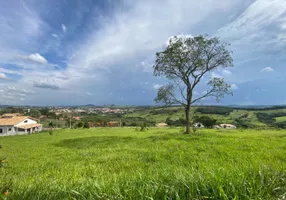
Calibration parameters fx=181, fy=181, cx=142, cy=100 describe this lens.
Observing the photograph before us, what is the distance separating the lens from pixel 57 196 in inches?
96.3

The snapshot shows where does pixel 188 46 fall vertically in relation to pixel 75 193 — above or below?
above

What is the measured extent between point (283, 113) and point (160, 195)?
11411 cm

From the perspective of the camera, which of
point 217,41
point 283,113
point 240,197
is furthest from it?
point 283,113

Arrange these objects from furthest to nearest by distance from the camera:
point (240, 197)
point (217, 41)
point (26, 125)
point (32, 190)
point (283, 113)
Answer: point (283, 113)
point (26, 125)
point (217, 41)
point (32, 190)
point (240, 197)

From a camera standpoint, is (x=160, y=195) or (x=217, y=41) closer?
(x=160, y=195)

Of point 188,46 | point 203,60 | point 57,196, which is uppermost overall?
point 188,46

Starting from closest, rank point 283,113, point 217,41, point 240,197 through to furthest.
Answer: point 240,197, point 217,41, point 283,113

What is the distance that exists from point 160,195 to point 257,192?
130 cm

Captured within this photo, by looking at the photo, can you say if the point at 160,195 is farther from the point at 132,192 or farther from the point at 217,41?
the point at 217,41

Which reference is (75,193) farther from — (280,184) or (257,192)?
(280,184)

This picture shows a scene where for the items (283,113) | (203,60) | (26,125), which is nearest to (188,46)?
(203,60)

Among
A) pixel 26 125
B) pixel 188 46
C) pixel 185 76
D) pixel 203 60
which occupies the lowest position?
pixel 26 125

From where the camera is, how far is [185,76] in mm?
21766

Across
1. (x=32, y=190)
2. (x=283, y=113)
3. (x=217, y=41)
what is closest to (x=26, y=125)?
(x=217, y=41)
